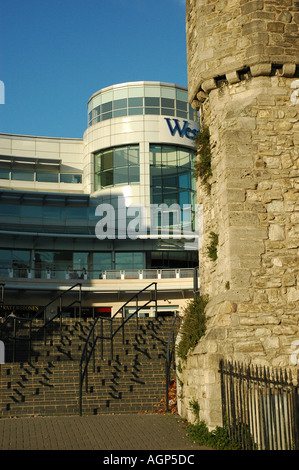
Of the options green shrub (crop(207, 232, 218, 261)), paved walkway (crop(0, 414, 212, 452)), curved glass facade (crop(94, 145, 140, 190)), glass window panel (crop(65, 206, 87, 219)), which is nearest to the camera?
paved walkway (crop(0, 414, 212, 452))

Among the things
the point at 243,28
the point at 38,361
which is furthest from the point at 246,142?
the point at 38,361

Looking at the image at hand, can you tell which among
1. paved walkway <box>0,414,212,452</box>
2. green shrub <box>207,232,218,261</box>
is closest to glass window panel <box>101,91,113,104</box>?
green shrub <box>207,232,218,261</box>

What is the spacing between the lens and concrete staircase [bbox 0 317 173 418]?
497 inches

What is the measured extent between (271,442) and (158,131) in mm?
39177

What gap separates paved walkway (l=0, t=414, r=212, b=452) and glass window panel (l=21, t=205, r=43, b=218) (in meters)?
35.4

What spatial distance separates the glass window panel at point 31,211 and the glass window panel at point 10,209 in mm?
453

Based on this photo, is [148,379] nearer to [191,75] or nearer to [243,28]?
[191,75]

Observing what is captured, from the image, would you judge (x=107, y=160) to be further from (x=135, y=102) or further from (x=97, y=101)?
(x=97, y=101)

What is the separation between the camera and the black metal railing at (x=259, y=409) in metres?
8.06

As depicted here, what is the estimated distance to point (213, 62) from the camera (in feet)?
39.5

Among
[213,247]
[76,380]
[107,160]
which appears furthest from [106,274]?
[213,247]

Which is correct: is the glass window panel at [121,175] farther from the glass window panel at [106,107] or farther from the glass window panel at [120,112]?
the glass window panel at [106,107]

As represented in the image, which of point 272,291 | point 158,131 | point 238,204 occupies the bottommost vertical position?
point 272,291

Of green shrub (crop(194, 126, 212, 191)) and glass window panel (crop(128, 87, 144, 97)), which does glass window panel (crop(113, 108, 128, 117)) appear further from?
green shrub (crop(194, 126, 212, 191))
